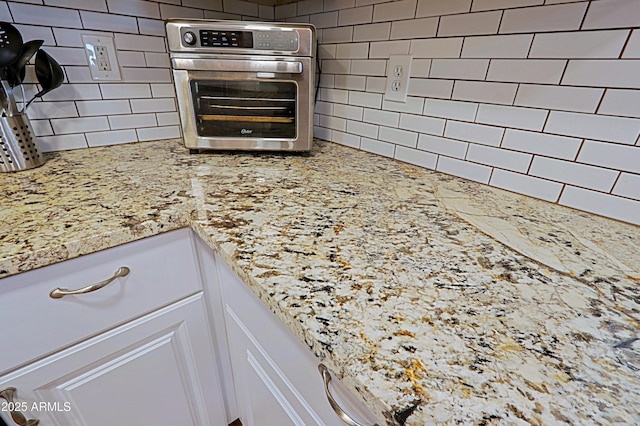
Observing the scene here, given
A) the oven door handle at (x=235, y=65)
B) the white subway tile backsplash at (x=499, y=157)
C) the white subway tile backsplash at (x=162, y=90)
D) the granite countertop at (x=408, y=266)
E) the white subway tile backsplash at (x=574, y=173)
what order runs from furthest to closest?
the white subway tile backsplash at (x=162, y=90)
the oven door handle at (x=235, y=65)
the white subway tile backsplash at (x=499, y=157)
the white subway tile backsplash at (x=574, y=173)
the granite countertop at (x=408, y=266)

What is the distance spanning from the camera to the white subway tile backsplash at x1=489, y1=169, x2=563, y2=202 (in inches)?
28.8

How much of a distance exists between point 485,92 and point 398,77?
0.28 meters

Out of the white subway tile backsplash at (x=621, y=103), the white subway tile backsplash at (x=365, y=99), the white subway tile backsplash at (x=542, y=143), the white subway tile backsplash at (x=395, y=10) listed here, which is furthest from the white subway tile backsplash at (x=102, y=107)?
the white subway tile backsplash at (x=621, y=103)

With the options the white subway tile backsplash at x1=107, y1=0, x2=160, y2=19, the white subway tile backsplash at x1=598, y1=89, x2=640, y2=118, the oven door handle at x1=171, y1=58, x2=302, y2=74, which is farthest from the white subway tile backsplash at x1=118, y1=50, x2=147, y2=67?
the white subway tile backsplash at x1=598, y1=89, x2=640, y2=118

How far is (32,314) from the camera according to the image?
21.0 inches

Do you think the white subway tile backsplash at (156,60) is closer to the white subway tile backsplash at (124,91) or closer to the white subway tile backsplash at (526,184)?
the white subway tile backsplash at (124,91)

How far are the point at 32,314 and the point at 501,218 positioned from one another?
0.96 meters

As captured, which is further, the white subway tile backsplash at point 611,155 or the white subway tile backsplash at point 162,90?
the white subway tile backsplash at point 162,90

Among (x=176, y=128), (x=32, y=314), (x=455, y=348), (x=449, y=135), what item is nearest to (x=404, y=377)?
(x=455, y=348)

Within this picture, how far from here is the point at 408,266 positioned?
48cm

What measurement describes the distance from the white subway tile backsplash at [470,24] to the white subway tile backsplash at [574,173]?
0.35 metres

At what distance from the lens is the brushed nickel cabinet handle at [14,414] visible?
540 millimetres

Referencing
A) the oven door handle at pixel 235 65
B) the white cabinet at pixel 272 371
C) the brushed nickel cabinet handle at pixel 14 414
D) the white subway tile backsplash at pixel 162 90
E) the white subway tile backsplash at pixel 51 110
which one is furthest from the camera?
the white subway tile backsplash at pixel 162 90

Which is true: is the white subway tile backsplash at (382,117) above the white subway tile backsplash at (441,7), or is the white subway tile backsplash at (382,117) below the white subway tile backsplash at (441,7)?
below
